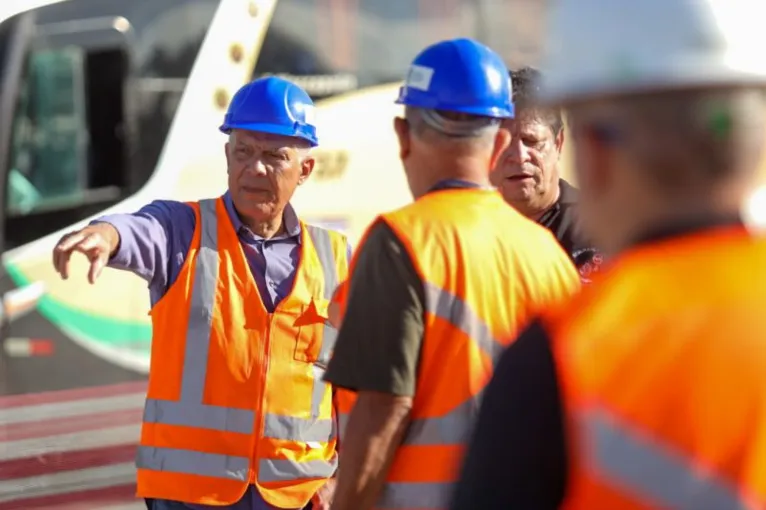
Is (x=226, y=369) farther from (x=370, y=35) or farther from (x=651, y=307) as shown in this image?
(x=370, y=35)

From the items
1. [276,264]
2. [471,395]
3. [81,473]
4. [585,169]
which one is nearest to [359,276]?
[471,395]

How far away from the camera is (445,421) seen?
2.65 metres

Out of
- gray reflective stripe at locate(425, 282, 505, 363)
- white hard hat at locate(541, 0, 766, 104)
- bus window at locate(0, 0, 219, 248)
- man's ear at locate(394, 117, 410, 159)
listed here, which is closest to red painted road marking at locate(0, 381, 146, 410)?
bus window at locate(0, 0, 219, 248)

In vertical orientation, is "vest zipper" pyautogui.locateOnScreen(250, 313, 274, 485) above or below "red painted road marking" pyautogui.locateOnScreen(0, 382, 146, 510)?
above

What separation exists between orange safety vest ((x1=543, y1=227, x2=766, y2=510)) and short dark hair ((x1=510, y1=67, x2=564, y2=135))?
269 cm

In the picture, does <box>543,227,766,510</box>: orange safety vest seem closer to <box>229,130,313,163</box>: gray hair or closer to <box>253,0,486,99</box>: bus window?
<box>229,130,313,163</box>: gray hair

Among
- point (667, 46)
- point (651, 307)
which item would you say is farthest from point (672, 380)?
point (667, 46)

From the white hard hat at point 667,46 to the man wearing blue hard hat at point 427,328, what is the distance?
1.06 meters

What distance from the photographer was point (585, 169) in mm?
1575

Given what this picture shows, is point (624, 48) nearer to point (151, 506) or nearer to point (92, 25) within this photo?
point (151, 506)

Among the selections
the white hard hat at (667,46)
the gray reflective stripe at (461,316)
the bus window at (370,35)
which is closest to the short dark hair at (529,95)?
the gray reflective stripe at (461,316)

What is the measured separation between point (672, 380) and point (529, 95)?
9.46 ft

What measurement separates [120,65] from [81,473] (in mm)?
2307

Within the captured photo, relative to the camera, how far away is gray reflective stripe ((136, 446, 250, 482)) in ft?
12.5
